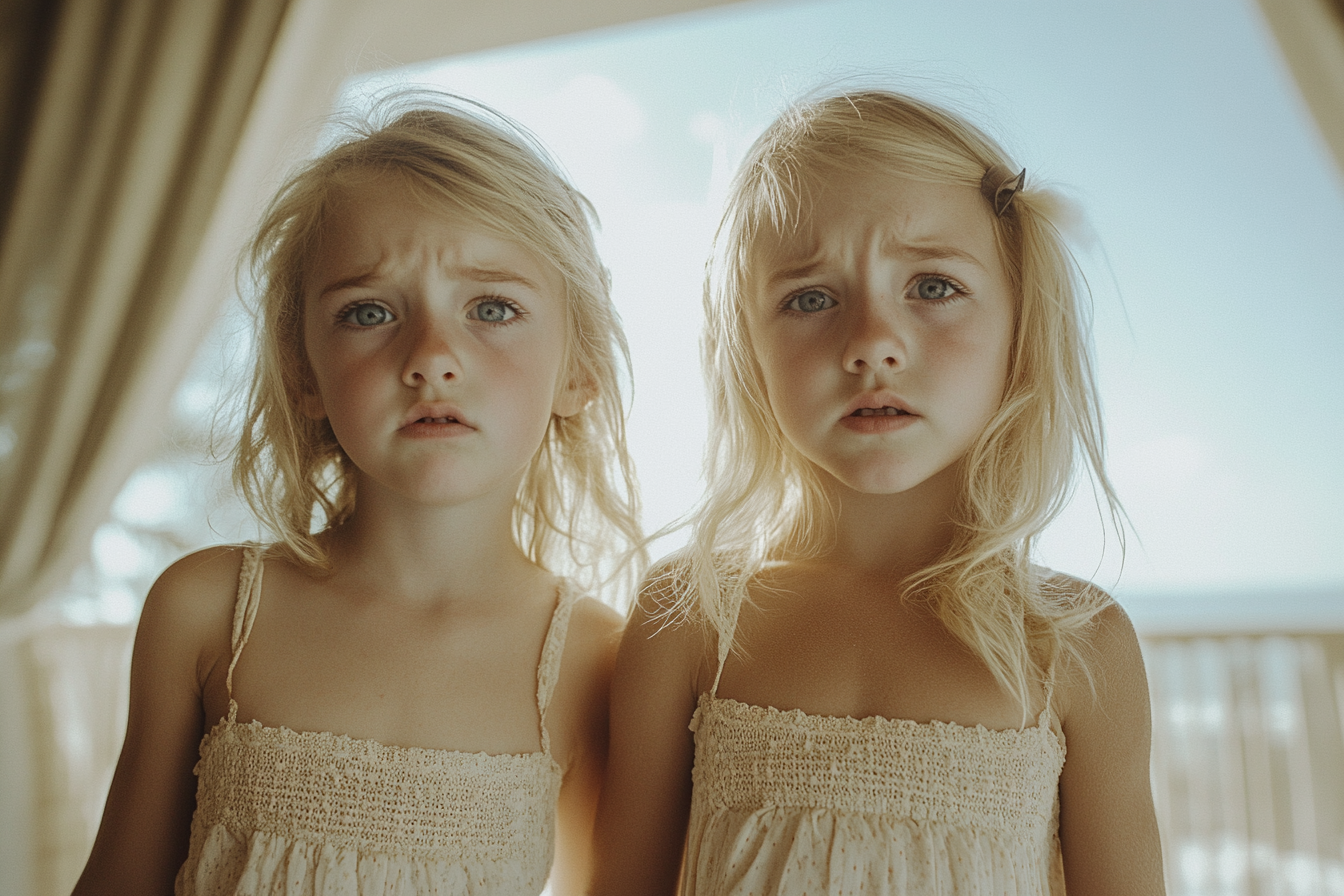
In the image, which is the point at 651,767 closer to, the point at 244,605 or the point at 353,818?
the point at 353,818

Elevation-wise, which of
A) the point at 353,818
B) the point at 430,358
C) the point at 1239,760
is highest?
the point at 430,358

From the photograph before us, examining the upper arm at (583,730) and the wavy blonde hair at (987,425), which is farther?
the upper arm at (583,730)

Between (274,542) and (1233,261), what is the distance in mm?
4106

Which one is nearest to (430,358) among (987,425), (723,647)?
(723,647)

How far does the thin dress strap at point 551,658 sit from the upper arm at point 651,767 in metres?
0.06

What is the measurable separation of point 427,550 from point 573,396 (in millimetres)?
212

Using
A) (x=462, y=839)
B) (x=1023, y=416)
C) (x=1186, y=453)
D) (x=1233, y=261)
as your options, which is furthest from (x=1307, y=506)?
(x=462, y=839)

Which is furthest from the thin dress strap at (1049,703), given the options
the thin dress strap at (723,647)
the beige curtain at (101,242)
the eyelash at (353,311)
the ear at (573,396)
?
the beige curtain at (101,242)

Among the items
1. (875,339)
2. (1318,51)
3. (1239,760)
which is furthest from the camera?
(1239,760)

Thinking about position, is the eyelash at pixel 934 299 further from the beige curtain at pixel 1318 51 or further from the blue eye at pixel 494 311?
the beige curtain at pixel 1318 51

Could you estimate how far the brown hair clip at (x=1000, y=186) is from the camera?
2.64 ft

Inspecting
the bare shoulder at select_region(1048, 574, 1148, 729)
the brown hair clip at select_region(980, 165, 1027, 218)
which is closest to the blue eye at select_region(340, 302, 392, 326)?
the brown hair clip at select_region(980, 165, 1027, 218)

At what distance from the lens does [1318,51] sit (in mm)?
1411

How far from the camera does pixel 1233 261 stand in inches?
153
